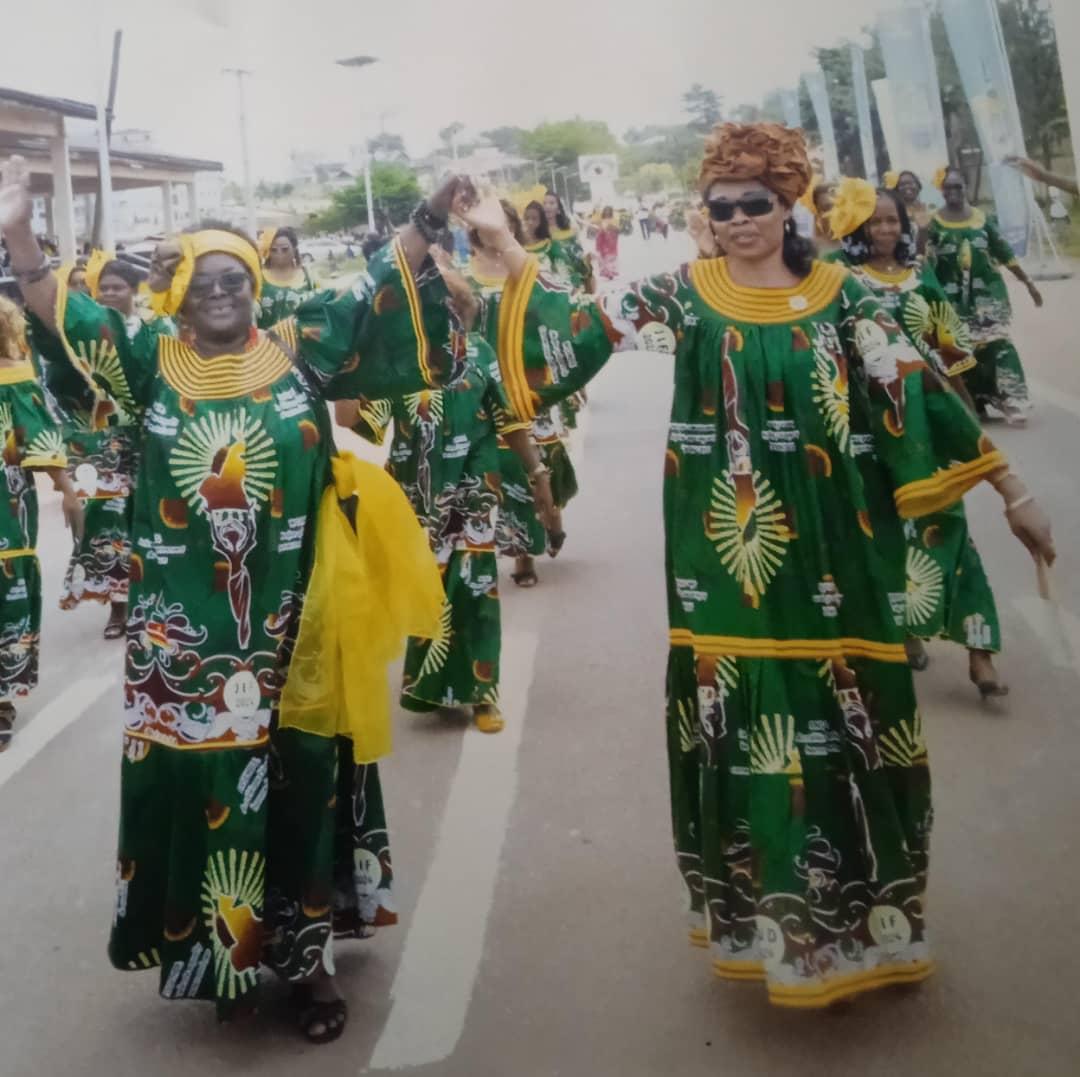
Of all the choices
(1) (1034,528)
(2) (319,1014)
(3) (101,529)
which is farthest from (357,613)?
(3) (101,529)

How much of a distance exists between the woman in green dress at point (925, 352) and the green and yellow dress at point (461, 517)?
4.49ft

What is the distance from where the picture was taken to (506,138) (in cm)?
318

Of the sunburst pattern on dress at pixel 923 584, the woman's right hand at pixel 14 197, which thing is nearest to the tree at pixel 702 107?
the woman's right hand at pixel 14 197

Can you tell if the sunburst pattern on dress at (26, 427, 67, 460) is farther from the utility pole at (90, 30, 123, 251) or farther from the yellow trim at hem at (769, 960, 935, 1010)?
the yellow trim at hem at (769, 960, 935, 1010)

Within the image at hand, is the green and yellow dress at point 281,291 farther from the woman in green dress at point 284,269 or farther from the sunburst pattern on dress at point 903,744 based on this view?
the sunburst pattern on dress at point 903,744

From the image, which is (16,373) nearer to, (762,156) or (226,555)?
(226,555)

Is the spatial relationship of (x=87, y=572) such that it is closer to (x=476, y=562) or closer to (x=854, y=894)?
(x=476, y=562)

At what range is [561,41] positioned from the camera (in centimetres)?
317

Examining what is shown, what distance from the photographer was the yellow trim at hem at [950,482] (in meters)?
2.64

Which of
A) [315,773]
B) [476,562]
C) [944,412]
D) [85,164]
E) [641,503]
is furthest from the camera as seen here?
[641,503]

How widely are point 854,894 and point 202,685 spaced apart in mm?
1356

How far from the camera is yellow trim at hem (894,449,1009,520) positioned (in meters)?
2.64

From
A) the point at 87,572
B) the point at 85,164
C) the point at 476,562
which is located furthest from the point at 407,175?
the point at 87,572

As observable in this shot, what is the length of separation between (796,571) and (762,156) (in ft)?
2.60
